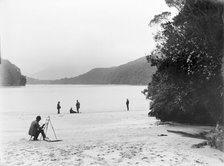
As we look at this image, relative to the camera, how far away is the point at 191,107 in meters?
27.5

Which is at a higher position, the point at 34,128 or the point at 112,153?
the point at 34,128

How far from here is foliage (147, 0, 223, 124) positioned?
769 inches

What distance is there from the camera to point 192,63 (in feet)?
77.8

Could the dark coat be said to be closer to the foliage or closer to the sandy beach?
the sandy beach

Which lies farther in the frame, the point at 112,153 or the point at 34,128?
the point at 34,128

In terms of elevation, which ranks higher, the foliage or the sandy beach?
the foliage

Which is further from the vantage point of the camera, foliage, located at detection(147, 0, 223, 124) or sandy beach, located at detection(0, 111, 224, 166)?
foliage, located at detection(147, 0, 223, 124)

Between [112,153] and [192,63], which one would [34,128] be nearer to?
[112,153]

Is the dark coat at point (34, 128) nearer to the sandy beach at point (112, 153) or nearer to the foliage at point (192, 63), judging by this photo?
the sandy beach at point (112, 153)

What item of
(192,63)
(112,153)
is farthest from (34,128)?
(192,63)

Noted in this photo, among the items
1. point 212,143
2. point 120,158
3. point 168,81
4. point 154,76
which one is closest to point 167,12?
point 168,81

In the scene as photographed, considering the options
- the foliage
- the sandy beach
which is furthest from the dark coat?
the foliage

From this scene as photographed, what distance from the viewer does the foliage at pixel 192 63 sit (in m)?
19.5

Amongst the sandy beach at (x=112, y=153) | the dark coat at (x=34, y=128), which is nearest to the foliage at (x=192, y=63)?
the sandy beach at (x=112, y=153)
